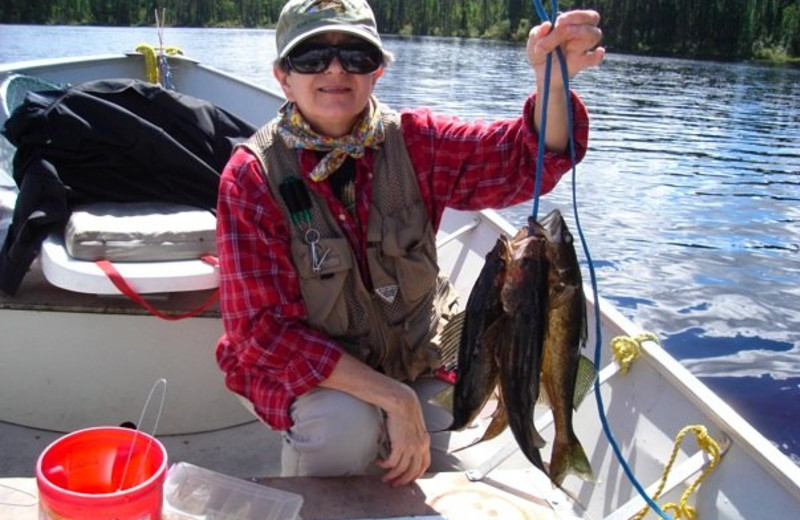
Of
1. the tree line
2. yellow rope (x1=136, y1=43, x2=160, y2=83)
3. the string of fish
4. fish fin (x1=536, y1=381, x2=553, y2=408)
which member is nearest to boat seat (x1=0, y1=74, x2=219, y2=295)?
the string of fish

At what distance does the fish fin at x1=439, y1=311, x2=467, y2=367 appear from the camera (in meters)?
2.08

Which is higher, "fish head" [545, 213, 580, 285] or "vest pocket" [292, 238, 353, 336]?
"fish head" [545, 213, 580, 285]

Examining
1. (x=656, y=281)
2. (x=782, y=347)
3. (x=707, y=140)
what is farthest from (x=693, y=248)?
(x=707, y=140)

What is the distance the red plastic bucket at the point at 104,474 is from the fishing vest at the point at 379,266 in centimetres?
69

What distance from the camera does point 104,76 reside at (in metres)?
8.91

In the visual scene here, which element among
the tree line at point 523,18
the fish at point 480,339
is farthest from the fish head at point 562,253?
the tree line at point 523,18

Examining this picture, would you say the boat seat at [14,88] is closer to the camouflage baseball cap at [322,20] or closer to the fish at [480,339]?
the camouflage baseball cap at [322,20]

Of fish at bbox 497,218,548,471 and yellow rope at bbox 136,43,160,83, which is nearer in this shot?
fish at bbox 497,218,548,471

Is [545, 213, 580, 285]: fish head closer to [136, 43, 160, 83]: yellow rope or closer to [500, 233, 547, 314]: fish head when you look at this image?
[500, 233, 547, 314]: fish head

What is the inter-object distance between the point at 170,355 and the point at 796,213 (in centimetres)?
1081

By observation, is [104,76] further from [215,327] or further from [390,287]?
[390,287]

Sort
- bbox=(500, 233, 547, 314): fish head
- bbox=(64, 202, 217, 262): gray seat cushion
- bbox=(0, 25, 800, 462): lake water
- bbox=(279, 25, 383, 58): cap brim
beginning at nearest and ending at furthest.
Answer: bbox=(500, 233, 547, 314): fish head → bbox=(279, 25, 383, 58): cap brim → bbox=(64, 202, 217, 262): gray seat cushion → bbox=(0, 25, 800, 462): lake water

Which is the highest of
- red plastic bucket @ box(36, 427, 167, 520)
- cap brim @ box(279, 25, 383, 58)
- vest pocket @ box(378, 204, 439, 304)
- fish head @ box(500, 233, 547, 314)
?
cap brim @ box(279, 25, 383, 58)

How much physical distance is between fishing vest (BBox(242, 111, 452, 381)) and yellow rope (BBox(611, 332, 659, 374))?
0.69 meters
